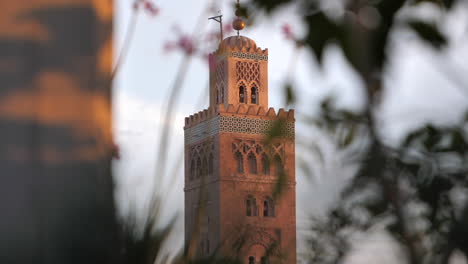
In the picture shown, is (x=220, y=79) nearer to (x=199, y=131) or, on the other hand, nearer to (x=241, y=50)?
(x=241, y=50)

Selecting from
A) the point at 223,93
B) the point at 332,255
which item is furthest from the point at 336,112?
the point at 223,93

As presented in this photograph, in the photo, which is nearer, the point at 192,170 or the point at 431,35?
the point at 431,35

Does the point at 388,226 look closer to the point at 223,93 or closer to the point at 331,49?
the point at 331,49

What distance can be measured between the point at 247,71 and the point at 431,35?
24.5 meters

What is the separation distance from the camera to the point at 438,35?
1.11 m

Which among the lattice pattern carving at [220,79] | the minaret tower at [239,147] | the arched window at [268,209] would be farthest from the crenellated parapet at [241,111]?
the arched window at [268,209]

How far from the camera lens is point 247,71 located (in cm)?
2555

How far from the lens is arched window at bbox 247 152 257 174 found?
2670 cm

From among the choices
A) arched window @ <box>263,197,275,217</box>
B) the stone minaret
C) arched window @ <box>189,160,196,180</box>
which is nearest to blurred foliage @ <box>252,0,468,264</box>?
the stone minaret

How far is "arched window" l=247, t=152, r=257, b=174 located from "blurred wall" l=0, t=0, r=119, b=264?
83.1 ft

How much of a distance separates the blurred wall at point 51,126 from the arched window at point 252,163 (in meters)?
25.3

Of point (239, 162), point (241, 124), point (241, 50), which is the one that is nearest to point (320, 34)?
point (241, 50)

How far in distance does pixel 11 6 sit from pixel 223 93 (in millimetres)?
24746

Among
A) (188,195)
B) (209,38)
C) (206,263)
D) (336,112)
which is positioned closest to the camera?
(336,112)
